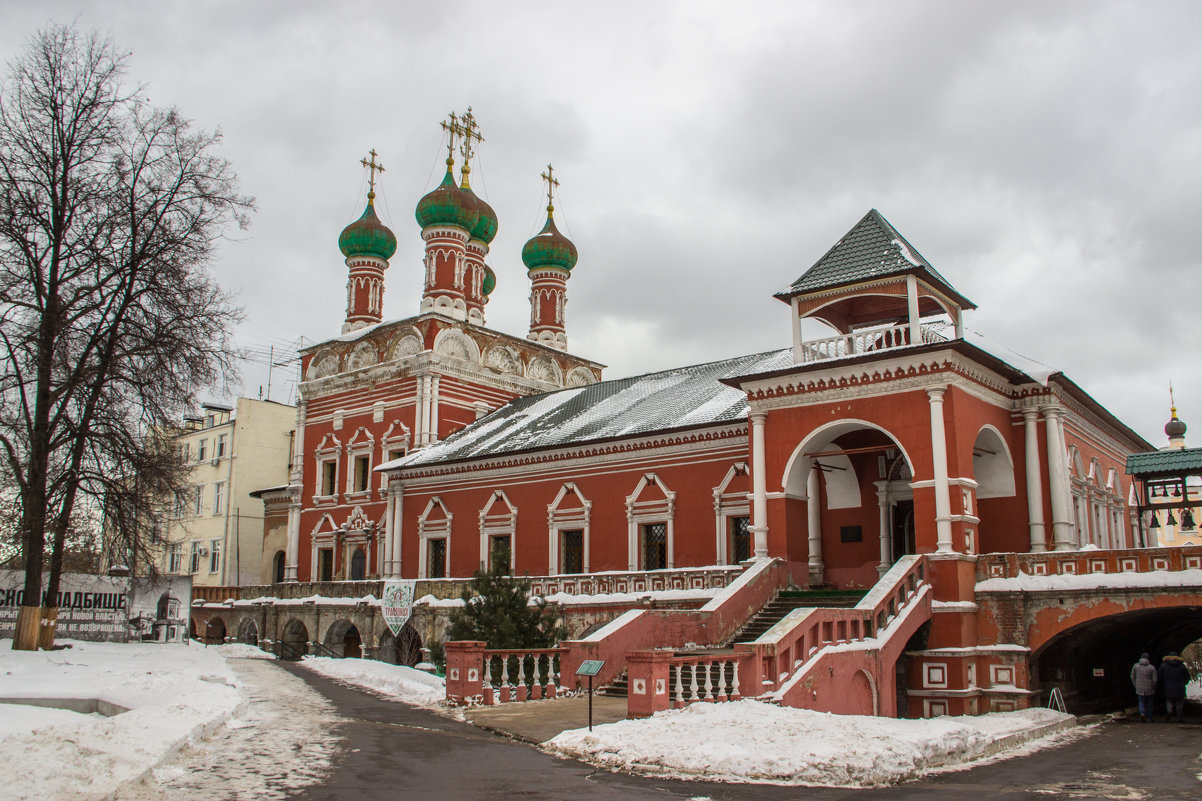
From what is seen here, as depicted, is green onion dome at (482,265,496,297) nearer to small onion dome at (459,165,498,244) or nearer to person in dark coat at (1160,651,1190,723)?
small onion dome at (459,165,498,244)

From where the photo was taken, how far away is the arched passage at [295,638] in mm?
31188

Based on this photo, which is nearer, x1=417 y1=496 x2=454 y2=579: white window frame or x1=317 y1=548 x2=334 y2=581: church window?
x1=417 y1=496 x2=454 y2=579: white window frame

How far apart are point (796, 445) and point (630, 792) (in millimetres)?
11825

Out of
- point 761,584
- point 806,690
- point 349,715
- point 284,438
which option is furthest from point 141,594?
point 284,438

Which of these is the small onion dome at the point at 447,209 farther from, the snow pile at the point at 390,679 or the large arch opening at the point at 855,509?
the large arch opening at the point at 855,509

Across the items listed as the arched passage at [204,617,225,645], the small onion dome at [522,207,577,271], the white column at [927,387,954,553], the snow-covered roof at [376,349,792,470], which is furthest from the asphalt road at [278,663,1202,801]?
the small onion dome at [522,207,577,271]

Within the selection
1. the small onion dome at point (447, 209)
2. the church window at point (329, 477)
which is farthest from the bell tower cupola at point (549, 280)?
the church window at point (329, 477)

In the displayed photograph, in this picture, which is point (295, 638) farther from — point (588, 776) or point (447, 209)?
point (588, 776)

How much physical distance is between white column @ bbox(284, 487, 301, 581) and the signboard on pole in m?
10.5

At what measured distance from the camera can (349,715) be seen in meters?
14.4

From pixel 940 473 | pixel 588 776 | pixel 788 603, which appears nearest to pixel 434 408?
pixel 788 603

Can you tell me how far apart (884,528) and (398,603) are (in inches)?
507

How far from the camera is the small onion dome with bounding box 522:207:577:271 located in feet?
136

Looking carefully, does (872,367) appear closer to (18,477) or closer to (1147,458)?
(1147,458)
